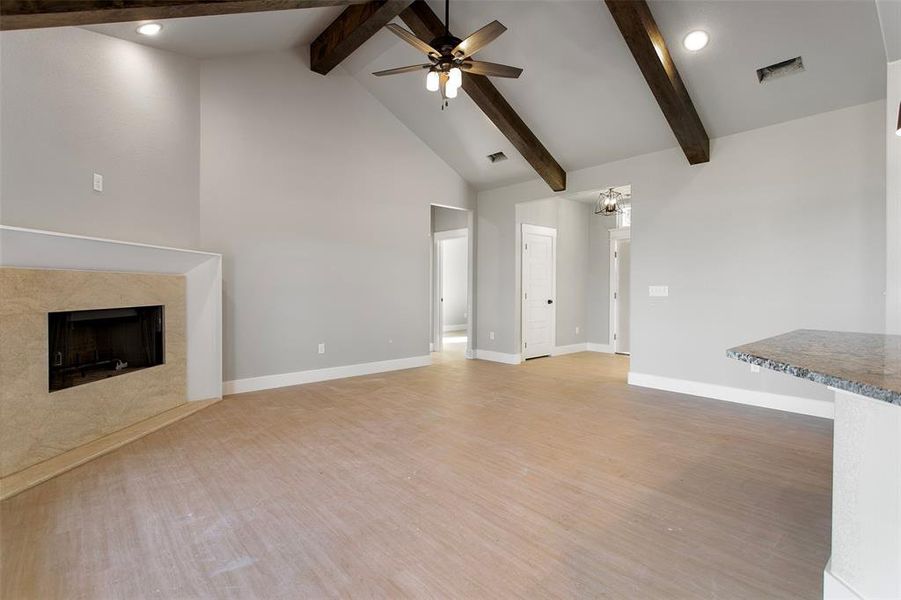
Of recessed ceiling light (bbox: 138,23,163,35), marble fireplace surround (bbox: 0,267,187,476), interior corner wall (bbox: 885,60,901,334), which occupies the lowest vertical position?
marble fireplace surround (bbox: 0,267,187,476)

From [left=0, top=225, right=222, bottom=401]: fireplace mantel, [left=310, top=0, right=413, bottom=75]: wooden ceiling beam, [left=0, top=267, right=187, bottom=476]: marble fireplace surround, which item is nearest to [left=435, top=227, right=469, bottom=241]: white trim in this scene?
[left=310, top=0, right=413, bottom=75]: wooden ceiling beam

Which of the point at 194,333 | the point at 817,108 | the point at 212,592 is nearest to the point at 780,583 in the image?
the point at 212,592

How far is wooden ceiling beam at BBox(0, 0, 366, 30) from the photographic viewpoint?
2404mm

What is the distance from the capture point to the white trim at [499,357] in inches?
259

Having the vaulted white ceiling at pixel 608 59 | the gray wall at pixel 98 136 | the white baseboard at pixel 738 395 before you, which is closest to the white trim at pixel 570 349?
the white baseboard at pixel 738 395

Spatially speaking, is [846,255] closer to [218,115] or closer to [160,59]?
[218,115]

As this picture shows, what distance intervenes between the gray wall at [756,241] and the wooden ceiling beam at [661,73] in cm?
37

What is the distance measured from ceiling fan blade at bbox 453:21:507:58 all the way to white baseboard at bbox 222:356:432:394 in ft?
12.5

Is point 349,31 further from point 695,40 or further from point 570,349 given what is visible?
point 570,349

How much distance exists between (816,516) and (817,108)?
3.68 metres

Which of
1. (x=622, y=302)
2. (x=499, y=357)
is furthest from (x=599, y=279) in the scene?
(x=499, y=357)

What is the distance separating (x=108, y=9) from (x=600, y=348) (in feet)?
25.7

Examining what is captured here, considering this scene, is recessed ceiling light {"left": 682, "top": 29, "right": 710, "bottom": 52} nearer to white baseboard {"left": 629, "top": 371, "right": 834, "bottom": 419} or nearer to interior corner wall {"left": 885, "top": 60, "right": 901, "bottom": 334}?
interior corner wall {"left": 885, "top": 60, "right": 901, "bottom": 334}

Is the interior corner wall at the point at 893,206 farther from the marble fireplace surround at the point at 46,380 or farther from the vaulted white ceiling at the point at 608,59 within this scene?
the marble fireplace surround at the point at 46,380
